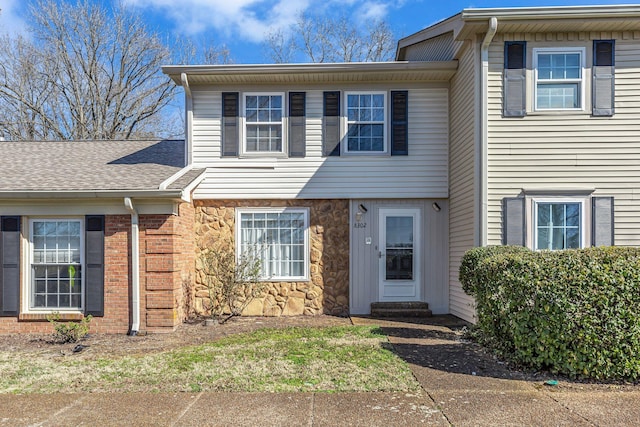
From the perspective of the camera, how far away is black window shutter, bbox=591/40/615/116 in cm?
765

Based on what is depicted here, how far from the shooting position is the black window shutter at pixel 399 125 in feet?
30.2

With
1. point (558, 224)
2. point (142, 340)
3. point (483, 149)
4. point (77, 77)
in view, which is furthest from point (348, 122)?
point (77, 77)

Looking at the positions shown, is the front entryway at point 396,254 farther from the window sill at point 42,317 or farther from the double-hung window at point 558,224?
the window sill at point 42,317

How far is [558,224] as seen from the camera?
7734 millimetres

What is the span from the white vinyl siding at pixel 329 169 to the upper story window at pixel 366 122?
22cm

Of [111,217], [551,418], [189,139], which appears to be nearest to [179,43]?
[189,139]

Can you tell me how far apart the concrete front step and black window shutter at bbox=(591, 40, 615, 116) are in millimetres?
4674

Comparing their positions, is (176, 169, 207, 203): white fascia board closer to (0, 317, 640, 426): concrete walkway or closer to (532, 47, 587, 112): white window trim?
(0, 317, 640, 426): concrete walkway

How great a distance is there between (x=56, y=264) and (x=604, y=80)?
9.85 metres

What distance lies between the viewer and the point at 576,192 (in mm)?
7688

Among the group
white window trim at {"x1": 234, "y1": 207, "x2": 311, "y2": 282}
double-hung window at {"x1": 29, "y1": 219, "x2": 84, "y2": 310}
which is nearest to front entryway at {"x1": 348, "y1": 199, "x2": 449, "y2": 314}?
white window trim at {"x1": 234, "y1": 207, "x2": 311, "y2": 282}

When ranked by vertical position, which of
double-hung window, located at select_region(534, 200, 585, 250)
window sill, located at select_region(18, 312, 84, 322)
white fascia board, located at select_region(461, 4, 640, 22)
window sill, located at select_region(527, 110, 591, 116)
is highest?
white fascia board, located at select_region(461, 4, 640, 22)

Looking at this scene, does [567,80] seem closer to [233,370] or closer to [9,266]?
[233,370]

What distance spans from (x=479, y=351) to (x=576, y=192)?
346cm
